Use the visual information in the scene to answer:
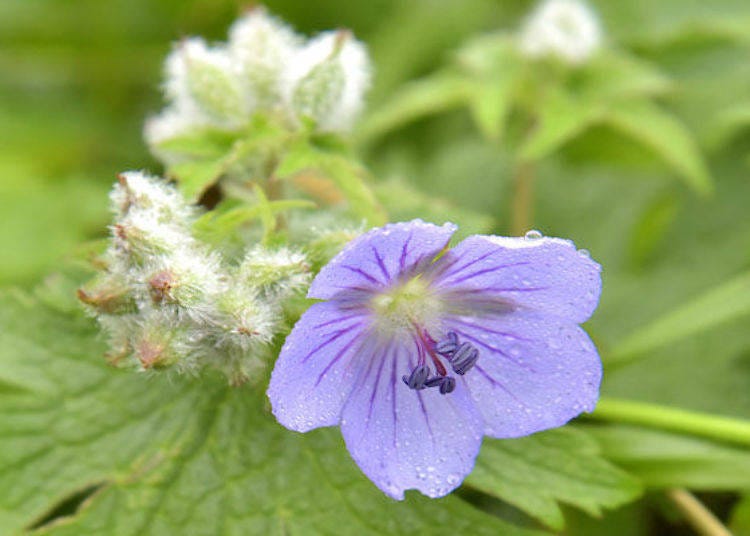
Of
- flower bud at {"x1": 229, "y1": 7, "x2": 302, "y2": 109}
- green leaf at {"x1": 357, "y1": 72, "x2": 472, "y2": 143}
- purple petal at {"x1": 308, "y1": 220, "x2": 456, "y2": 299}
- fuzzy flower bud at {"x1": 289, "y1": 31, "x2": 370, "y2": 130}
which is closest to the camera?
purple petal at {"x1": 308, "y1": 220, "x2": 456, "y2": 299}

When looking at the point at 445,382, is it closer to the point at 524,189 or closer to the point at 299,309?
the point at 299,309

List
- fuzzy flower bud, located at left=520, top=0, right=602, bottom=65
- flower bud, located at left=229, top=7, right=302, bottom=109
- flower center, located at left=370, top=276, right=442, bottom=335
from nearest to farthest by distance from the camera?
flower center, located at left=370, top=276, right=442, bottom=335
flower bud, located at left=229, top=7, right=302, bottom=109
fuzzy flower bud, located at left=520, top=0, right=602, bottom=65

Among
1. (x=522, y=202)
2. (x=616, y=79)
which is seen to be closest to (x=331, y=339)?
(x=522, y=202)

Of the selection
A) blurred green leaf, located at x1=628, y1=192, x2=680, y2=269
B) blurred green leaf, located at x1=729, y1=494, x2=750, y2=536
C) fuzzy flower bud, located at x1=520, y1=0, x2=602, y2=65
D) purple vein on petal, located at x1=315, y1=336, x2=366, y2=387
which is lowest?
blurred green leaf, located at x1=729, y1=494, x2=750, y2=536

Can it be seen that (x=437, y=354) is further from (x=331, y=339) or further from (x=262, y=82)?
(x=262, y=82)

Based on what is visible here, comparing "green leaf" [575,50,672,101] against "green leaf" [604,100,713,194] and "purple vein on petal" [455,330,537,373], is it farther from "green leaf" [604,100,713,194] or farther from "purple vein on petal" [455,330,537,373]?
"purple vein on petal" [455,330,537,373]

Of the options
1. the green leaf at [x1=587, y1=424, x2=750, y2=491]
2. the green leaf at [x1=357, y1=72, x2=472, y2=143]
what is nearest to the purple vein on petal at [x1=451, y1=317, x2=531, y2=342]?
the green leaf at [x1=587, y1=424, x2=750, y2=491]
